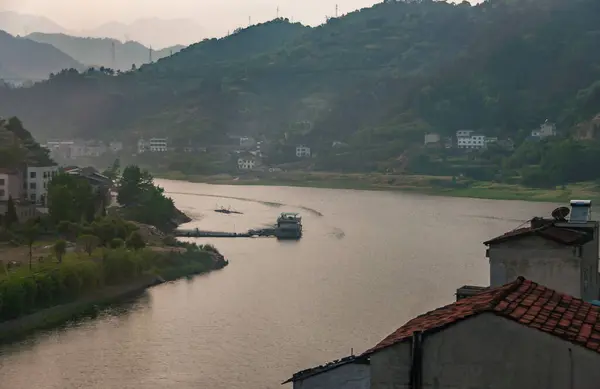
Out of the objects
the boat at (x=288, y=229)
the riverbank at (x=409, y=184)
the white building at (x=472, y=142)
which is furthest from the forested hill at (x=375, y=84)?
the boat at (x=288, y=229)

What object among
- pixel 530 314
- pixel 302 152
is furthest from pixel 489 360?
pixel 302 152

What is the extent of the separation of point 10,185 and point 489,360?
2469 cm

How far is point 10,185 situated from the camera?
25.8 meters

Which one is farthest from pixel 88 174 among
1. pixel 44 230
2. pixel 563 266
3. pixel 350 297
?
pixel 563 266

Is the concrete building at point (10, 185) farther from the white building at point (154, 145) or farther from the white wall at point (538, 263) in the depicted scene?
the white building at point (154, 145)

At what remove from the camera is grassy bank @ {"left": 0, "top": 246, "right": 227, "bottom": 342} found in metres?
14.6

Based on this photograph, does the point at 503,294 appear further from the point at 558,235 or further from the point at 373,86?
the point at 373,86

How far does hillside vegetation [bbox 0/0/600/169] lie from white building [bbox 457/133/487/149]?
2.22m

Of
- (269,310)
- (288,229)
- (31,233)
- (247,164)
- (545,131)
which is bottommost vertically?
(269,310)

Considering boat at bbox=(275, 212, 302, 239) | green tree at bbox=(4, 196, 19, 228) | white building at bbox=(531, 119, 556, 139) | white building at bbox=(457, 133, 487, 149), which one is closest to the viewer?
green tree at bbox=(4, 196, 19, 228)

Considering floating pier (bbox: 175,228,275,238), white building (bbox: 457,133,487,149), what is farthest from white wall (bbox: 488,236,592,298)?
white building (bbox: 457,133,487,149)

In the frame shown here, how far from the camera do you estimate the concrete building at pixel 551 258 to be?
4.68 m

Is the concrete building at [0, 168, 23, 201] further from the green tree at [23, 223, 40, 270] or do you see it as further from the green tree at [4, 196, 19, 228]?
the green tree at [23, 223, 40, 270]

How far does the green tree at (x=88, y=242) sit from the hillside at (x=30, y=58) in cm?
15780
